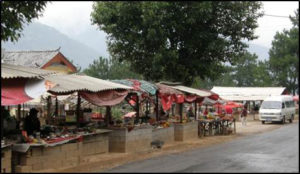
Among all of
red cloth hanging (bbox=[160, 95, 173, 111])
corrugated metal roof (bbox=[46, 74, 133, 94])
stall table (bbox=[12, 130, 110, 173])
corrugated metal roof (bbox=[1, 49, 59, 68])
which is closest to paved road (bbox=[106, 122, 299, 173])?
stall table (bbox=[12, 130, 110, 173])

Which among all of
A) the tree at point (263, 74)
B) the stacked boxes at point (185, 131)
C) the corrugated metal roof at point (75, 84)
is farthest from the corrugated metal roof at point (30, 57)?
the tree at point (263, 74)

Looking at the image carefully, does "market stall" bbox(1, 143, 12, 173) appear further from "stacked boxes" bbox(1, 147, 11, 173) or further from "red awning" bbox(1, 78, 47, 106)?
"red awning" bbox(1, 78, 47, 106)

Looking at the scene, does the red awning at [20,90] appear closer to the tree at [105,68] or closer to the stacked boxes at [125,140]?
the stacked boxes at [125,140]

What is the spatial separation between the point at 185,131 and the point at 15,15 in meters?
10.2

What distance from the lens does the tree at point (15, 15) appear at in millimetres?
12305

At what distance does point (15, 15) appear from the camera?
1270 cm

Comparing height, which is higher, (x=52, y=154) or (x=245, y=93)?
(x=245, y=93)

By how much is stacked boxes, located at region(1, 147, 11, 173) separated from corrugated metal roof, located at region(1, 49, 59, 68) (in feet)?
87.0

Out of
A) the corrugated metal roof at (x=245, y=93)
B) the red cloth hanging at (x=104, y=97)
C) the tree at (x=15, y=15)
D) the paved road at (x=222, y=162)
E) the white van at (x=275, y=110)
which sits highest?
the tree at (x=15, y=15)

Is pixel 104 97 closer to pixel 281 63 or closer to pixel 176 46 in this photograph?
pixel 176 46

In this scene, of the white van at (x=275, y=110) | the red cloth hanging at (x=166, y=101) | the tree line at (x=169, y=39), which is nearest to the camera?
the tree line at (x=169, y=39)

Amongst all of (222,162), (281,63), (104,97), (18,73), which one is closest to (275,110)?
(281,63)

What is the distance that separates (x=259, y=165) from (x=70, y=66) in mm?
29585

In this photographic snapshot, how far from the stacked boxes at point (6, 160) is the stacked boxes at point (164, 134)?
8.16 meters
